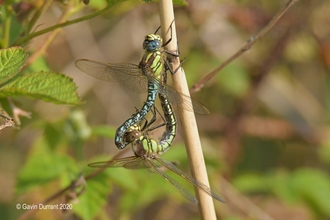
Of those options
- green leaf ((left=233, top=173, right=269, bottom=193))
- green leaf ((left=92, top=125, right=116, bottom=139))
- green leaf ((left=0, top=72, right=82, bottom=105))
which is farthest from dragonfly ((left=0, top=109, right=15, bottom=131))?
green leaf ((left=233, top=173, right=269, bottom=193))

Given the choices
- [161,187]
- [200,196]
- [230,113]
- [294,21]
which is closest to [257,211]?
[161,187]

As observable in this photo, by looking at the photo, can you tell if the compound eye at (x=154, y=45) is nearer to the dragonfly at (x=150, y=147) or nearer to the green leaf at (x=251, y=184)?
the dragonfly at (x=150, y=147)

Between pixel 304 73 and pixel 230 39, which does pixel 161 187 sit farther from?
pixel 304 73

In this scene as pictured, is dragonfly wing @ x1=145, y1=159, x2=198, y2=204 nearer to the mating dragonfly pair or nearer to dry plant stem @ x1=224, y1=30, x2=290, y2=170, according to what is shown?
the mating dragonfly pair

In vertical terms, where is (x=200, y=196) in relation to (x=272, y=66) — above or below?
below

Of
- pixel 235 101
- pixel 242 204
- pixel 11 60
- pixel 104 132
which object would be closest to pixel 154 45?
pixel 11 60
